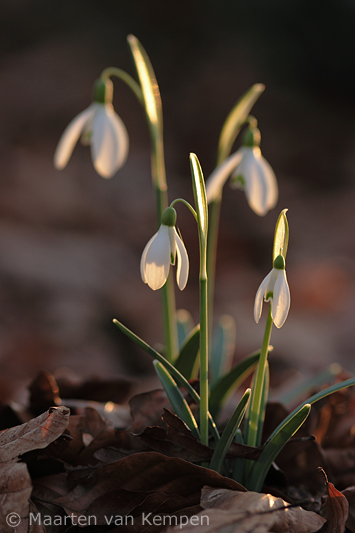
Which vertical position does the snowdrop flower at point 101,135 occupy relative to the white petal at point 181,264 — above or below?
above

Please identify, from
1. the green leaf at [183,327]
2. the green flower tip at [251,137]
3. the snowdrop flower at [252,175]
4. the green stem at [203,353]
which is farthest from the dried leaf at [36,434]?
the green leaf at [183,327]

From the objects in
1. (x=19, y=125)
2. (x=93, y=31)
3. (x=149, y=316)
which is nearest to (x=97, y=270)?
(x=149, y=316)

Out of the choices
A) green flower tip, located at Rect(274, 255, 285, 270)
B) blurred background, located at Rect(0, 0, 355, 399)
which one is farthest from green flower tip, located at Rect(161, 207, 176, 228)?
blurred background, located at Rect(0, 0, 355, 399)

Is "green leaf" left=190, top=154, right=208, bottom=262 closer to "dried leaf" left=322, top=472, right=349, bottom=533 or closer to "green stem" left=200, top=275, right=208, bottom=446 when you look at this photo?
"green stem" left=200, top=275, right=208, bottom=446

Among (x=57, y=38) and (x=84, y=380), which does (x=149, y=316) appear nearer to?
(x=84, y=380)

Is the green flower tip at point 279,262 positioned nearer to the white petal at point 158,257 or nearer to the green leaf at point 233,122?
the white petal at point 158,257

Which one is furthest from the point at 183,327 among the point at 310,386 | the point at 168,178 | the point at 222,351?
the point at 168,178
